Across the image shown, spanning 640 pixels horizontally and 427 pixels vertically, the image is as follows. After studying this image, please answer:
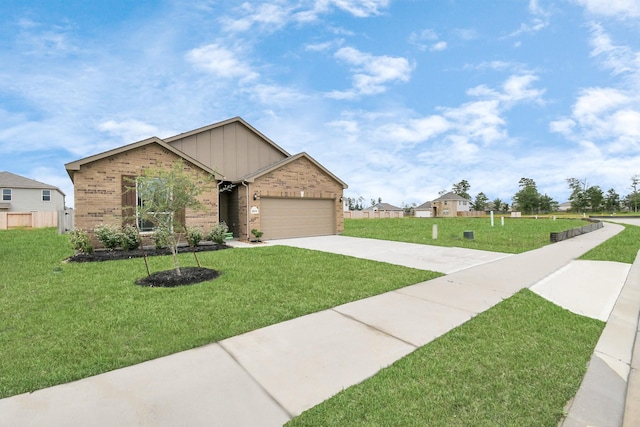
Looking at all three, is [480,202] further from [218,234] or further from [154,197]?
[154,197]

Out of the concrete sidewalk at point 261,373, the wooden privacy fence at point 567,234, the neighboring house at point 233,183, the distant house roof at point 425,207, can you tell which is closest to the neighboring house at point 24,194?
the neighboring house at point 233,183

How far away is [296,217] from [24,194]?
32189 mm

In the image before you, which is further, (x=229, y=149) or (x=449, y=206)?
(x=449, y=206)

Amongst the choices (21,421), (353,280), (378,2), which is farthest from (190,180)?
(378,2)

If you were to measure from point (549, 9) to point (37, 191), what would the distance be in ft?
142

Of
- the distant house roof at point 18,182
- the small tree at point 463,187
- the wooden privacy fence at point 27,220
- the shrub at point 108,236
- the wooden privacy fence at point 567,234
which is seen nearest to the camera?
the shrub at point 108,236

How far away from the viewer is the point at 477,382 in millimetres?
2564

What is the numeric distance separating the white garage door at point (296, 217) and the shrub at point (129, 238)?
551 cm

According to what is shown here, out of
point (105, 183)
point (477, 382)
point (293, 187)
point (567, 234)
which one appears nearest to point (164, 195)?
point (477, 382)

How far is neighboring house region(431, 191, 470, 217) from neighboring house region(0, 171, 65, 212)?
6424cm

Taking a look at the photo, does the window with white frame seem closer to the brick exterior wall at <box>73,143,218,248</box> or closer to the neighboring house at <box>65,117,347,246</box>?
the brick exterior wall at <box>73,143,218,248</box>

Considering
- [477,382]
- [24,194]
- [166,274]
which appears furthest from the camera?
[24,194]

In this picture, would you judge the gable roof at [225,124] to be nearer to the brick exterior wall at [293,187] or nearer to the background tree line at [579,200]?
the brick exterior wall at [293,187]

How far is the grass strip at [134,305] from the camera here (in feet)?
9.93
